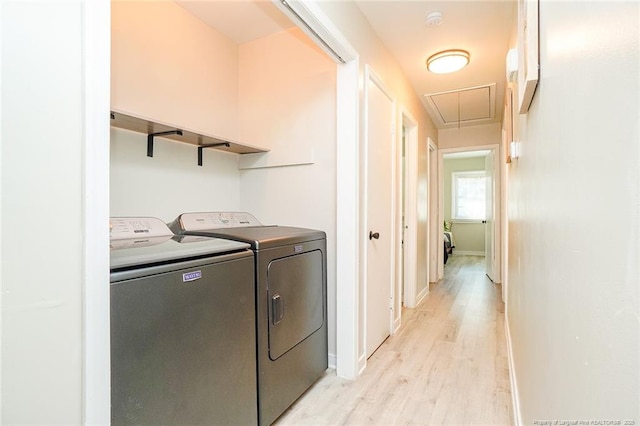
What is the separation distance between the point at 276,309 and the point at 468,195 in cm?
748

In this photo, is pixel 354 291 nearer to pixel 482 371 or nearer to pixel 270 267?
pixel 270 267

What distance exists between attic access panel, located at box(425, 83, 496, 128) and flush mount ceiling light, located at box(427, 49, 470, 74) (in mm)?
772


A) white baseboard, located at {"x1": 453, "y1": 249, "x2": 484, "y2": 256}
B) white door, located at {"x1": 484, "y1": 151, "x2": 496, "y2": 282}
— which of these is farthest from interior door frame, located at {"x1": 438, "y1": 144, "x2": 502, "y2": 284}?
white baseboard, located at {"x1": 453, "y1": 249, "x2": 484, "y2": 256}

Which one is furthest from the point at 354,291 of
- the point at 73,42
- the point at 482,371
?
the point at 73,42

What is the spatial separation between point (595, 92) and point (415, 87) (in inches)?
130

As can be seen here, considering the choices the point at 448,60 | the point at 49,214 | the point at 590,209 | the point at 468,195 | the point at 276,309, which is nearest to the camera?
the point at 590,209

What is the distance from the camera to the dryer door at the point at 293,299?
1.64 metres

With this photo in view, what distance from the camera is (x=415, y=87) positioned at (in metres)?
3.52

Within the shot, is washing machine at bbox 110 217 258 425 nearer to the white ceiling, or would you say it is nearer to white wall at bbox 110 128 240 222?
white wall at bbox 110 128 240 222

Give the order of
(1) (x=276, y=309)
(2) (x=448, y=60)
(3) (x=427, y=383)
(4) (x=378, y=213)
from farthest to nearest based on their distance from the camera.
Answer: (2) (x=448, y=60) → (4) (x=378, y=213) → (3) (x=427, y=383) → (1) (x=276, y=309)

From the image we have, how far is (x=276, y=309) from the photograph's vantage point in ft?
5.41

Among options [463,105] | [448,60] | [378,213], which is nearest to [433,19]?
[448,60]

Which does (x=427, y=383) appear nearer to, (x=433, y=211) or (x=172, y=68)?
(x=172, y=68)

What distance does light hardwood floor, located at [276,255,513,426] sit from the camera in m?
1.71
